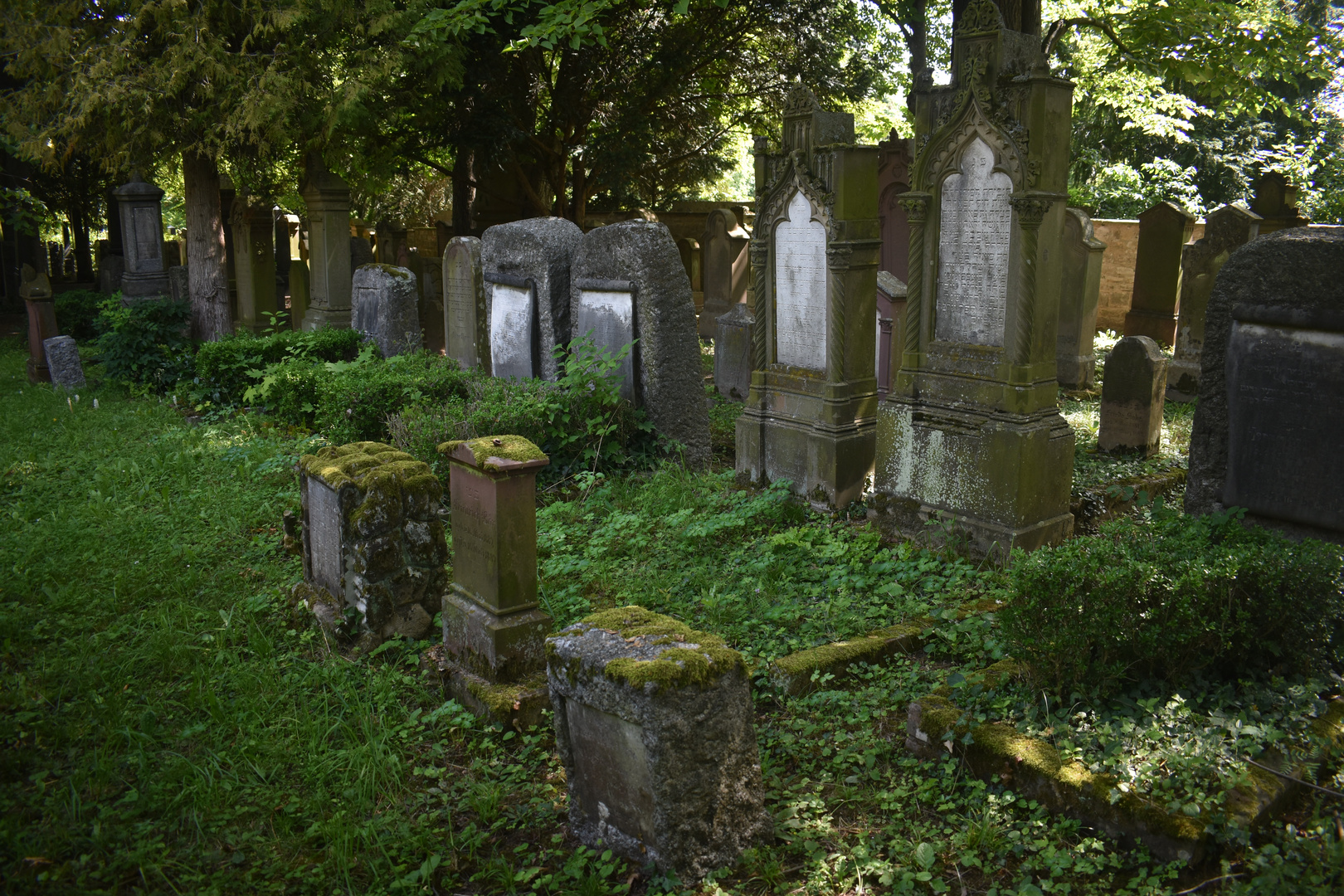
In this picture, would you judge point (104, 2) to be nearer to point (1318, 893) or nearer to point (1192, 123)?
point (1318, 893)

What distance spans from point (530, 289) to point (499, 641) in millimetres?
5069

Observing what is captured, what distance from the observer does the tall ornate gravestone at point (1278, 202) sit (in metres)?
11.1

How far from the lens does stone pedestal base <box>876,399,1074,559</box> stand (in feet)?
17.4

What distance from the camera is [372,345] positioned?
9.32m

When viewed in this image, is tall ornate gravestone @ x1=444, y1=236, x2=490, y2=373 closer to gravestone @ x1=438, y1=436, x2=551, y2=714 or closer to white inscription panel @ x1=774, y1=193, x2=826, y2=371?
white inscription panel @ x1=774, y1=193, x2=826, y2=371

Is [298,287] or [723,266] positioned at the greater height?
[723,266]

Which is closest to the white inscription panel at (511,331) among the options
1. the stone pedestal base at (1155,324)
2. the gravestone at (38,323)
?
the gravestone at (38,323)

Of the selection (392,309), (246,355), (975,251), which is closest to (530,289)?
(392,309)

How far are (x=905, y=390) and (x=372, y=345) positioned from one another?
5742 millimetres

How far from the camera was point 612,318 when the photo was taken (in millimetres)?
7762

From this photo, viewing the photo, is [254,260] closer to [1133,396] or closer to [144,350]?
[144,350]

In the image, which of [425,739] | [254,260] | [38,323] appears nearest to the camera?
[425,739]

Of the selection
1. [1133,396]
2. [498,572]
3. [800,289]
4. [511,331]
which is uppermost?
[800,289]

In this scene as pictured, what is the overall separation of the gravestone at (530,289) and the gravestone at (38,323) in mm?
6811
